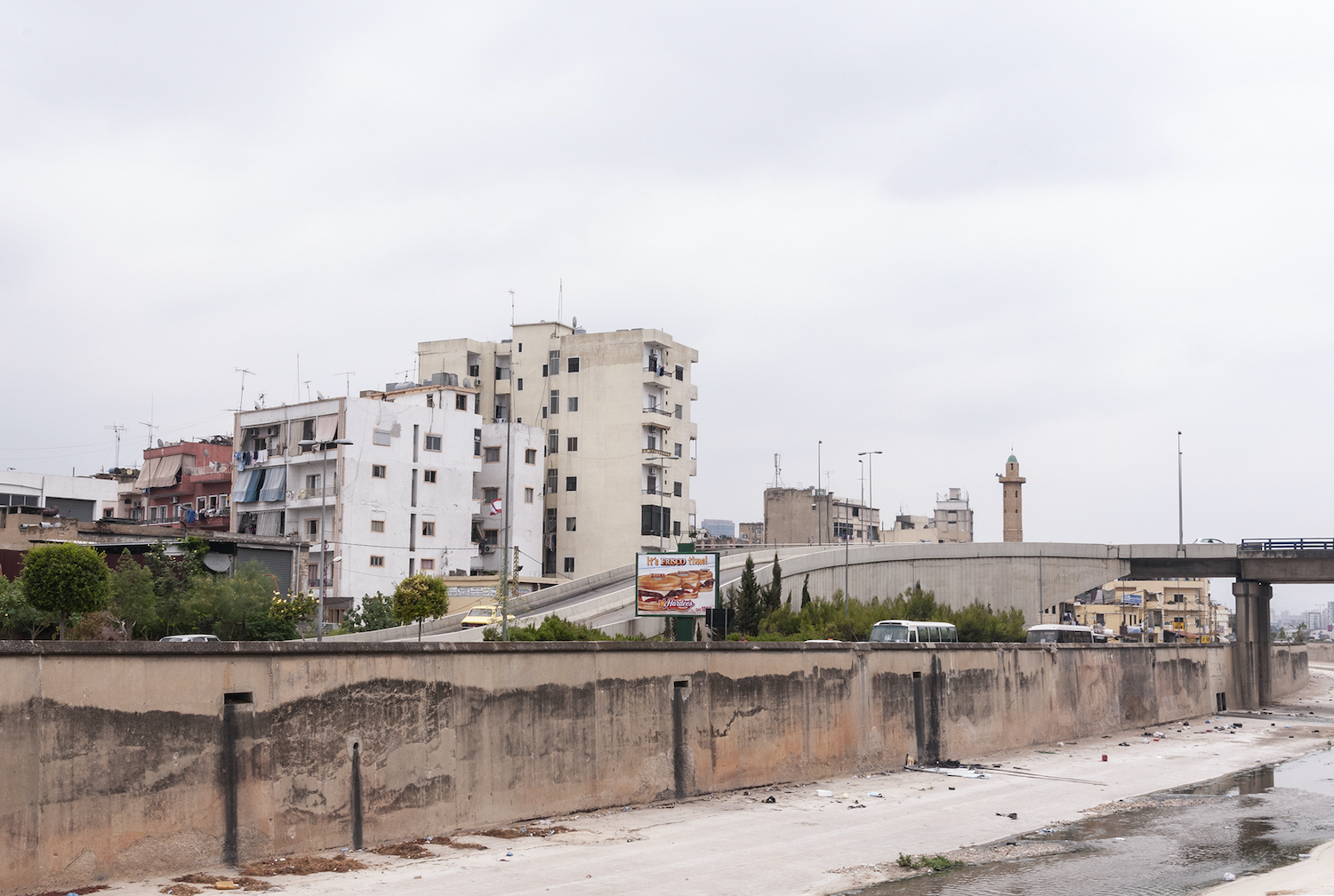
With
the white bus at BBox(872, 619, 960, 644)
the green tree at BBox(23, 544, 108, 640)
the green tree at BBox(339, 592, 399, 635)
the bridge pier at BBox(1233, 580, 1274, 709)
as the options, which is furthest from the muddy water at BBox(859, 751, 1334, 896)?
the green tree at BBox(339, 592, 399, 635)

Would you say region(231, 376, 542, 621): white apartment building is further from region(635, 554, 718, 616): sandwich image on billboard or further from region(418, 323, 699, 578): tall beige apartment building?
region(635, 554, 718, 616): sandwich image on billboard

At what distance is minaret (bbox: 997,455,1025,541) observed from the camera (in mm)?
139250

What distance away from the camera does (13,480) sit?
8975 cm

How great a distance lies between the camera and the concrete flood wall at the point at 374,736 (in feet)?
45.9

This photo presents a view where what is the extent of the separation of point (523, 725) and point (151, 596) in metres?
42.3

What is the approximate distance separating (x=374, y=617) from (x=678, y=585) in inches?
1517

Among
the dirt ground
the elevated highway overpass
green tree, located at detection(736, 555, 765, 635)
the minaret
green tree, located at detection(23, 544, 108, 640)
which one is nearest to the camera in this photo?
the dirt ground

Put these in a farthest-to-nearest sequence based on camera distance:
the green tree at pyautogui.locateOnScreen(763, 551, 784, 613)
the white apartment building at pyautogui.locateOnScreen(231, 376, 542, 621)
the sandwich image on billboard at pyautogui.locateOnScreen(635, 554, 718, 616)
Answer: the white apartment building at pyautogui.locateOnScreen(231, 376, 542, 621) < the green tree at pyautogui.locateOnScreen(763, 551, 784, 613) < the sandwich image on billboard at pyautogui.locateOnScreen(635, 554, 718, 616)

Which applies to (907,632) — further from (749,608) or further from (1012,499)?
(1012,499)

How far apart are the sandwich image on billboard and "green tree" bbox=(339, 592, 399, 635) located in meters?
34.8

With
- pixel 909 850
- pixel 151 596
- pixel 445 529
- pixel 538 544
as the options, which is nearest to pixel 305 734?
pixel 909 850

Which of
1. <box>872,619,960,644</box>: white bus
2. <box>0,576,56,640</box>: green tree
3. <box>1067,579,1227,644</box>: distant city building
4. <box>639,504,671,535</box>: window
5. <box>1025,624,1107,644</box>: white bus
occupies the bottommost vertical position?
<box>1067,579,1227,644</box>: distant city building

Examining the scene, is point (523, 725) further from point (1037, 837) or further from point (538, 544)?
point (538, 544)

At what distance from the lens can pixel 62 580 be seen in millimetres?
50625
